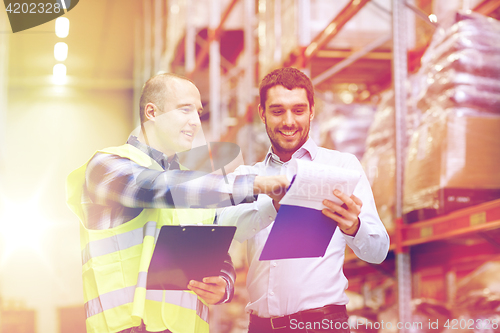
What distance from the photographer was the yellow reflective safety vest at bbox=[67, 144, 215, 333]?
1489 millimetres

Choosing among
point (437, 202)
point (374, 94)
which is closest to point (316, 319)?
point (437, 202)

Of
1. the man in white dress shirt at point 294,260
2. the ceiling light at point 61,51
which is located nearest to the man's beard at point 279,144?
the man in white dress shirt at point 294,260

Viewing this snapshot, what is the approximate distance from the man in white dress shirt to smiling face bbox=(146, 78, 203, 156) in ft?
1.06

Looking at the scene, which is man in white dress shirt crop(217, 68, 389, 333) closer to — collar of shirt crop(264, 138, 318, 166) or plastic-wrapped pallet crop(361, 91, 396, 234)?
collar of shirt crop(264, 138, 318, 166)

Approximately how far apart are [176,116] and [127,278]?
52 centimetres

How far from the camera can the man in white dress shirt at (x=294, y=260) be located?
1.74 m

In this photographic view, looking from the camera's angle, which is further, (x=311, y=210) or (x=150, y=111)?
(x=150, y=111)

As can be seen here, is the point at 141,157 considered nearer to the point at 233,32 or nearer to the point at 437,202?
the point at 437,202

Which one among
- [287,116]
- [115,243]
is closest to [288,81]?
[287,116]

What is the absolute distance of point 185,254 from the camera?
1482 mm

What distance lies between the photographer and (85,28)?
9.43 feet

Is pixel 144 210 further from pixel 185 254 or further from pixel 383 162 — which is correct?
pixel 383 162

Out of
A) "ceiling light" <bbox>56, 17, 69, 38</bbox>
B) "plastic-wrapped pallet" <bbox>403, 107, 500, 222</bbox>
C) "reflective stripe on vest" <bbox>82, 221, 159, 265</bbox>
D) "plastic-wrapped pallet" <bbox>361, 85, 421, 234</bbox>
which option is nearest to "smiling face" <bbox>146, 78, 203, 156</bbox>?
"reflective stripe on vest" <bbox>82, 221, 159, 265</bbox>

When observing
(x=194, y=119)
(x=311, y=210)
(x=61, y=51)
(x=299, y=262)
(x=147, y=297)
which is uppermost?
(x=61, y=51)
